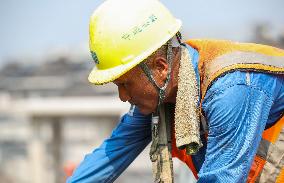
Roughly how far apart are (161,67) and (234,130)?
540mm

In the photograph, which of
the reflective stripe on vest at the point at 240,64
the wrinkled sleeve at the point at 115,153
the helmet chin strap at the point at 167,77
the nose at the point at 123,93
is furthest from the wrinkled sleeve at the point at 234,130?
the wrinkled sleeve at the point at 115,153

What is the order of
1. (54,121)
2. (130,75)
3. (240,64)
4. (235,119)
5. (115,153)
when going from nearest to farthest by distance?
1. (235,119)
2. (240,64)
3. (130,75)
4. (115,153)
5. (54,121)

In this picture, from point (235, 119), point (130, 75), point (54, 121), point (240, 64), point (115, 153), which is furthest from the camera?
point (54, 121)

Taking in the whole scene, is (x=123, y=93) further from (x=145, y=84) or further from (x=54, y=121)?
(x=54, y=121)

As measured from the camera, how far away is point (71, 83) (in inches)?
1193

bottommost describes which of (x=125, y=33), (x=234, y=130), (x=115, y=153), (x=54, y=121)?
(x=54, y=121)

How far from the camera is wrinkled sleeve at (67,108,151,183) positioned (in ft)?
11.5

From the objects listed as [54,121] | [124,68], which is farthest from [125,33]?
[54,121]

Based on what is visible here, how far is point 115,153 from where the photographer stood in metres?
3.53

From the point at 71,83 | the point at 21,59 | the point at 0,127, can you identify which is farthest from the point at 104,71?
the point at 21,59

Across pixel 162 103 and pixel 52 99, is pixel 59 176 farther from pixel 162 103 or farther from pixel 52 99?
pixel 162 103

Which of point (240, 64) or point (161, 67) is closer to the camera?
point (240, 64)

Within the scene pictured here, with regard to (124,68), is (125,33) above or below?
above

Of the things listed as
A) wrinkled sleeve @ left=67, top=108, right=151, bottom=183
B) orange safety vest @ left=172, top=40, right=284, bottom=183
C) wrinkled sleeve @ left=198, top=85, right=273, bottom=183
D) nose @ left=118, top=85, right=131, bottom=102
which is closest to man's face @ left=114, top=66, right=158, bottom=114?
nose @ left=118, top=85, right=131, bottom=102
